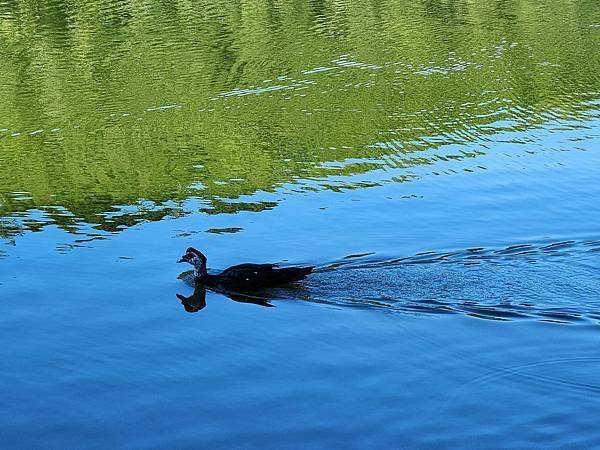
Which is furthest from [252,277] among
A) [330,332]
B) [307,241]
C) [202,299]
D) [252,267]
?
[307,241]

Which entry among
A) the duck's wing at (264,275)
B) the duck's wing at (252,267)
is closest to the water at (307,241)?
the duck's wing at (264,275)

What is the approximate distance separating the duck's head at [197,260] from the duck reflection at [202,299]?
0.19m

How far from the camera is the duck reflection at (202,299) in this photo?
14.3 m

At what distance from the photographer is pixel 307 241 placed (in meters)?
16.4

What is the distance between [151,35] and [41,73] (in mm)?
6141

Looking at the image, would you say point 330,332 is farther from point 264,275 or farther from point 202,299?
point 202,299

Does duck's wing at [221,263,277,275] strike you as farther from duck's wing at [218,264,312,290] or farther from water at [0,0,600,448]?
water at [0,0,600,448]

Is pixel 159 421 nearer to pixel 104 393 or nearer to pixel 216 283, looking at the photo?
pixel 104 393

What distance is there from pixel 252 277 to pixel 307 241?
233 centimetres

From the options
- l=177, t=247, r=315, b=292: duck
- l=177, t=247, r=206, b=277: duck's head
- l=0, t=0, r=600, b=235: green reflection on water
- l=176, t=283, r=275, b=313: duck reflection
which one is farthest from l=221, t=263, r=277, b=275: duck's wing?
l=0, t=0, r=600, b=235: green reflection on water

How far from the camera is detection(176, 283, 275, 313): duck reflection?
564 inches

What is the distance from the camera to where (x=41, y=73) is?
30.3 metres

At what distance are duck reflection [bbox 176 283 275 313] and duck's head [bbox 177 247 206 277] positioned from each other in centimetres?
19

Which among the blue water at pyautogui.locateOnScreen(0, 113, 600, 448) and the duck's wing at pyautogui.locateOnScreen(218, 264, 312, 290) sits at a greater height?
the duck's wing at pyautogui.locateOnScreen(218, 264, 312, 290)
